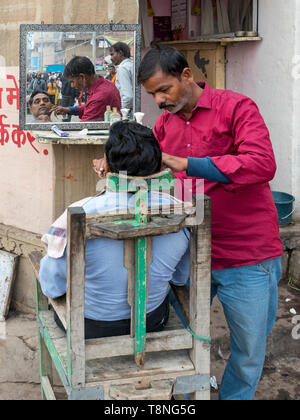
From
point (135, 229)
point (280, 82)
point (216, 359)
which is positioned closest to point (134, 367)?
point (135, 229)

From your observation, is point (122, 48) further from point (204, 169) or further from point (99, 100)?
point (204, 169)

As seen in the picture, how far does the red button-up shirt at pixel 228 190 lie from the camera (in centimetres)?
240

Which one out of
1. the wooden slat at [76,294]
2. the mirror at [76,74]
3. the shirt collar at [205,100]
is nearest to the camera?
the wooden slat at [76,294]

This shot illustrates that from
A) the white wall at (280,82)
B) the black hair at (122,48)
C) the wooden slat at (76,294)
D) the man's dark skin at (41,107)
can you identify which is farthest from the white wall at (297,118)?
the wooden slat at (76,294)

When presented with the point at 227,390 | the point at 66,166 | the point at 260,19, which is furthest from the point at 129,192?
the point at 260,19

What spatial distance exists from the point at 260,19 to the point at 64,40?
86.4 inches

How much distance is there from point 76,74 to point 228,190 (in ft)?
5.55


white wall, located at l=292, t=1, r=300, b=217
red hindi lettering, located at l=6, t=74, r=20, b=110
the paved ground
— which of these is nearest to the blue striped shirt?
the paved ground

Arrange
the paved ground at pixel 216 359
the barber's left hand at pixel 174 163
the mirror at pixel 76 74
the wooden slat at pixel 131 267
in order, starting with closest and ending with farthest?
the wooden slat at pixel 131 267, the barber's left hand at pixel 174 163, the paved ground at pixel 216 359, the mirror at pixel 76 74

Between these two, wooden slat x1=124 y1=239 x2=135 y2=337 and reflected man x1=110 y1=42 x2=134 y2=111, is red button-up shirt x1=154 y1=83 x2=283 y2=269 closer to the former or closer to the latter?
wooden slat x1=124 y1=239 x2=135 y2=337

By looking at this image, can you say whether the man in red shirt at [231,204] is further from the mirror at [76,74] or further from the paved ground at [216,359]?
the mirror at [76,74]

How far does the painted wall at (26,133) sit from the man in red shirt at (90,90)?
27cm

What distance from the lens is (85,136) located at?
11.6 feet
